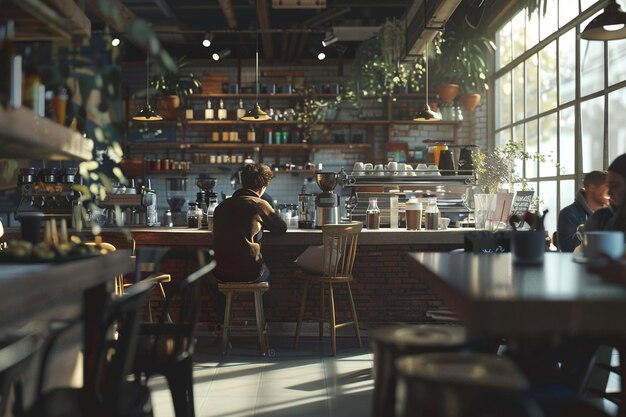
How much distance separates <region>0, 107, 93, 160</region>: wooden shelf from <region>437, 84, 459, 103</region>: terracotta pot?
7932mm

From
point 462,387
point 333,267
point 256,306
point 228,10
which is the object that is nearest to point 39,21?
point 462,387

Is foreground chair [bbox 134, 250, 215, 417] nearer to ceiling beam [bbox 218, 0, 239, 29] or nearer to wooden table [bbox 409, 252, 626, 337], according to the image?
wooden table [bbox 409, 252, 626, 337]

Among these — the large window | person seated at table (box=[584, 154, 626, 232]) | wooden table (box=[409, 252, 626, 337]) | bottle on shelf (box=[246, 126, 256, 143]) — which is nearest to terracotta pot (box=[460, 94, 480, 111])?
→ the large window

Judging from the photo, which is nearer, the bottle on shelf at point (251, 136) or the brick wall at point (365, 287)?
the brick wall at point (365, 287)

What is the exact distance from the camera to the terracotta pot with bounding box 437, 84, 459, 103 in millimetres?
10219

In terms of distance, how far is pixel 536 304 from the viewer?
1.64 meters

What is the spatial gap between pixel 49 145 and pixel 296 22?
897 cm

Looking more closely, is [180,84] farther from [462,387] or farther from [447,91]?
[462,387]

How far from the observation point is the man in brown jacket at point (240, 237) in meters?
5.52

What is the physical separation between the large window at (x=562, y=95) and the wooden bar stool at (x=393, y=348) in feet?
15.1

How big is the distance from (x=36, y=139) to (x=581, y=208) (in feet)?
12.9

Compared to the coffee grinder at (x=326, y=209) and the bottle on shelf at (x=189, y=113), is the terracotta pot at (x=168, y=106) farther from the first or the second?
the coffee grinder at (x=326, y=209)

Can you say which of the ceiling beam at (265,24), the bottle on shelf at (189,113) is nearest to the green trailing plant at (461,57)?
the ceiling beam at (265,24)

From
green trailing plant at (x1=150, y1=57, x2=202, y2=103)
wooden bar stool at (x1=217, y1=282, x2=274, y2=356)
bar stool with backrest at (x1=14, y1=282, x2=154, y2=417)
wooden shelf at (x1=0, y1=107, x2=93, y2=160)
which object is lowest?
wooden bar stool at (x1=217, y1=282, x2=274, y2=356)
